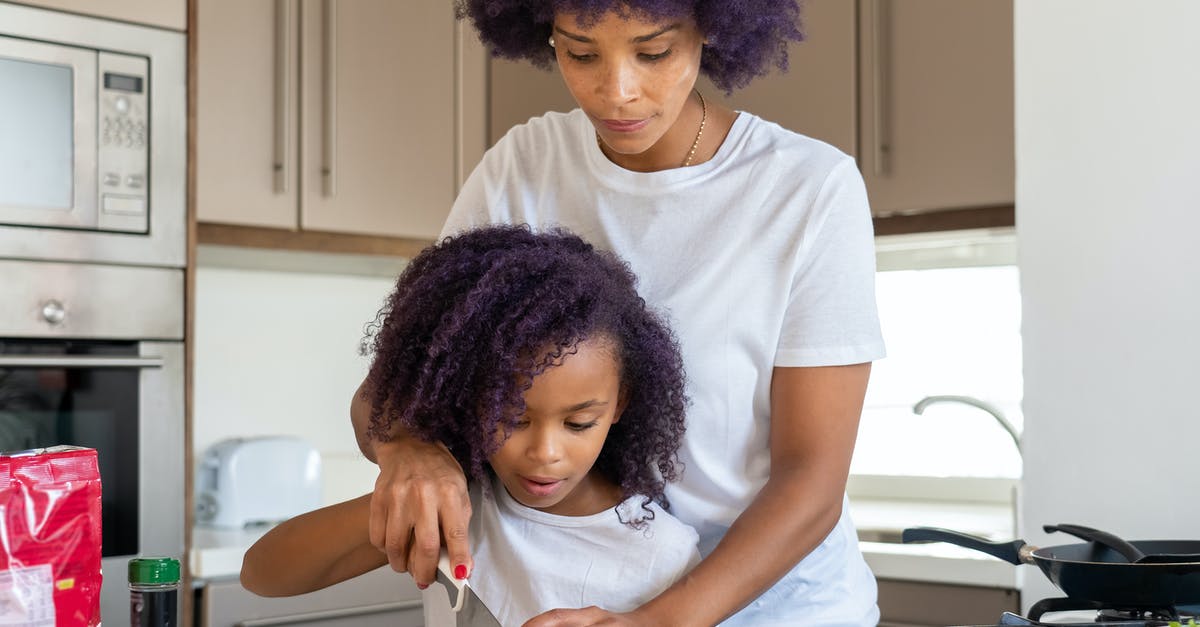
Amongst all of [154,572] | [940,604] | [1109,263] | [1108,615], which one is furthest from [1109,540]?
[940,604]

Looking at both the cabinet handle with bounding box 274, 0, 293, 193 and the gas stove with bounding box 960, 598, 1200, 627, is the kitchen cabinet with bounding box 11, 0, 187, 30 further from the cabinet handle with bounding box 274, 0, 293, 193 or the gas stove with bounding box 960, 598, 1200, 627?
the gas stove with bounding box 960, 598, 1200, 627

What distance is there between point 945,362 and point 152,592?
2.46 meters

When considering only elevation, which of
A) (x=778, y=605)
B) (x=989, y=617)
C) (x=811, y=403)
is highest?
(x=811, y=403)

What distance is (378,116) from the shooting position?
2.77 metres

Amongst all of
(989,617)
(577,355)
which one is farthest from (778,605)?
(989,617)

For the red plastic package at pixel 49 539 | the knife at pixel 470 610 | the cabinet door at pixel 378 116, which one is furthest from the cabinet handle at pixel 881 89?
the red plastic package at pixel 49 539

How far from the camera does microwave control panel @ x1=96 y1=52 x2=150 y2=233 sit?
226 cm

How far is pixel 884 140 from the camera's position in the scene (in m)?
2.51

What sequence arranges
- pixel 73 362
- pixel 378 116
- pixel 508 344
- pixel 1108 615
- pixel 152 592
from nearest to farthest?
pixel 152 592 < pixel 508 344 < pixel 1108 615 < pixel 73 362 < pixel 378 116

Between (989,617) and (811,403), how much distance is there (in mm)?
1330

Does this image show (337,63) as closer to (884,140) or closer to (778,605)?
(884,140)

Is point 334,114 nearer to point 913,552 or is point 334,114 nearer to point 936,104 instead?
point 936,104

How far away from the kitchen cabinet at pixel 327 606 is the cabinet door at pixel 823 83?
123 centimetres

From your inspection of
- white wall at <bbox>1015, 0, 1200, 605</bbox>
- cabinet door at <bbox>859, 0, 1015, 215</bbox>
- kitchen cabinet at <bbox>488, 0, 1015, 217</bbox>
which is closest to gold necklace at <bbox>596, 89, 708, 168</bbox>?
white wall at <bbox>1015, 0, 1200, 605</bbox>
